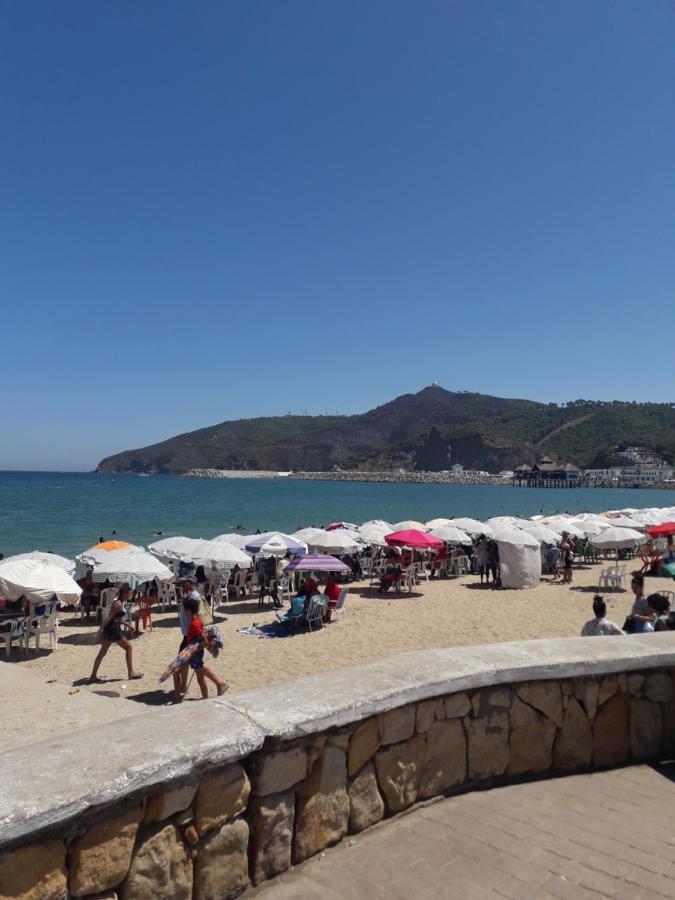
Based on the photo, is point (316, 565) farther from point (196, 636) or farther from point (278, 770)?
point (278, 770)

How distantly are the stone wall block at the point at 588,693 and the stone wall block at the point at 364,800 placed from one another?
118 cm

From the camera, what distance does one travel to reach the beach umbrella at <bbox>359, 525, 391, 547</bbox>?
17.7m

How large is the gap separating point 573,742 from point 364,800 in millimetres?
1240

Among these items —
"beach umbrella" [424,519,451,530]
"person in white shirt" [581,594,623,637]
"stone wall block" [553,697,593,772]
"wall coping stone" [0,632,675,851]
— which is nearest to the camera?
"wall coping stone" [0,632,675,851]

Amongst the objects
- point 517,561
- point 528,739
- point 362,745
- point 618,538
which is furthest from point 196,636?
point 618,538

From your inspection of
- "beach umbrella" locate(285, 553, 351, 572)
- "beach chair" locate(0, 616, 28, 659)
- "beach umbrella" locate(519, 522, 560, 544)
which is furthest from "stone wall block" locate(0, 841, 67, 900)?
"beach umbrella" locate(519, 522, 560, 544)

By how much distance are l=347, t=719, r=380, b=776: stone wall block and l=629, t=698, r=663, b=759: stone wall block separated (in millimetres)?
1582

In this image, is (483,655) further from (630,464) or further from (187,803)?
(630,464)

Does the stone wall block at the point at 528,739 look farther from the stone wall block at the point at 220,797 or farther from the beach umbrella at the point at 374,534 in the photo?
the beach umbrella at the point at 374,534

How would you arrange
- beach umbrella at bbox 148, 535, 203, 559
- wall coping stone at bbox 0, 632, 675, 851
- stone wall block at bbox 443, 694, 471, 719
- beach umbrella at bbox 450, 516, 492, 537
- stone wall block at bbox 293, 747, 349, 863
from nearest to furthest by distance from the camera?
wall coping stone at bbox 0, 632, 675, 851 → stone wall block at bbox 293, 747, 349, 863 → stone wall block at bbox 443, 694, 471, 719 → beach umbrella at bbox 148, 535, 203, 559 → beach umbrella at bbox 450, 516, 492, 537

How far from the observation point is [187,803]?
6.42 feet

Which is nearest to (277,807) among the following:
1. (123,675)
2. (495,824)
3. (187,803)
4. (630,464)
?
(187,803)

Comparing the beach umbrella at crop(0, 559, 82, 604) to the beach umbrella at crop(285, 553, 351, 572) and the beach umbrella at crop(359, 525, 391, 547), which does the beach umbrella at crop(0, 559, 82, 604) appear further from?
the beach umbrella at crop(359, 525, 391, 547)

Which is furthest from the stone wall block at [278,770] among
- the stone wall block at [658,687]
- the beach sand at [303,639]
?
the beach sand at [303,639]
